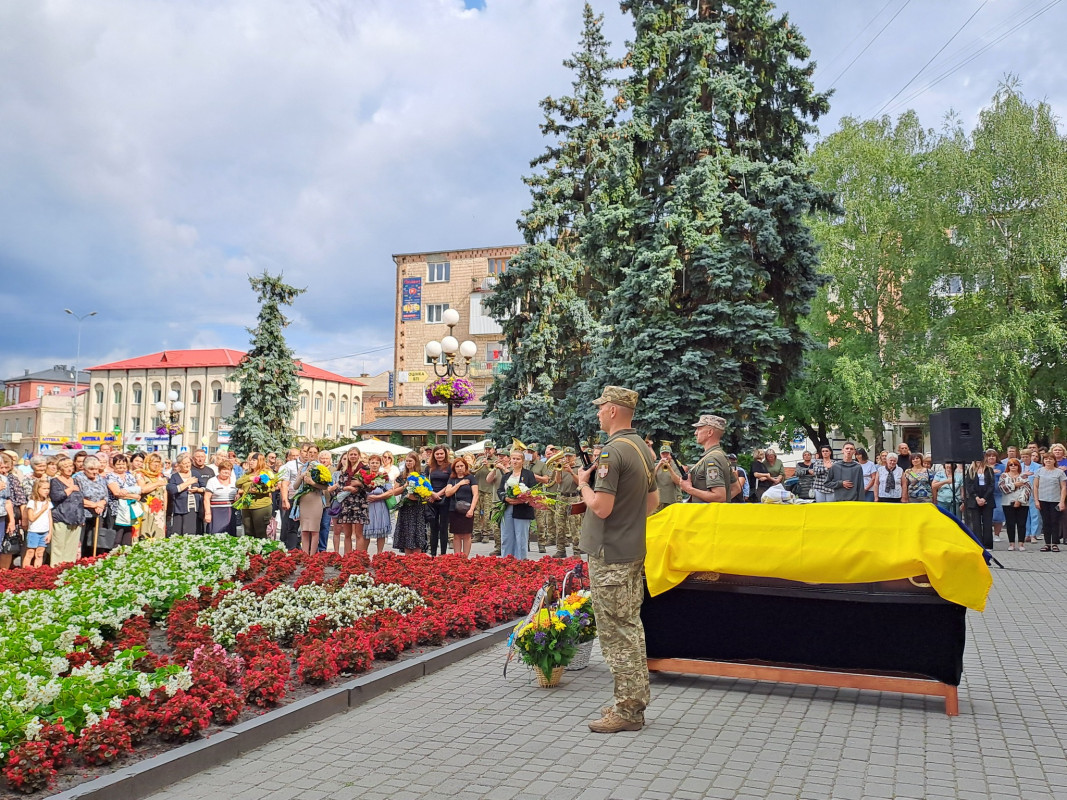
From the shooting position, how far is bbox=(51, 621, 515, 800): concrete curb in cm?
468

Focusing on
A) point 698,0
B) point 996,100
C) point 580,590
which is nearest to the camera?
point 580,590

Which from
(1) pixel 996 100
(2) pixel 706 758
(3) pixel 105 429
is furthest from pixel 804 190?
(3) pixel 105 429

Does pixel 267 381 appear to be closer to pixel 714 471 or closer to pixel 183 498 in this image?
pixel 183 498

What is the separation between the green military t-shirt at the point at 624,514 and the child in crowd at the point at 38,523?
399 inches

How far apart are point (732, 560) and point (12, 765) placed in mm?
4567

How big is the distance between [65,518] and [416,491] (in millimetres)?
4913

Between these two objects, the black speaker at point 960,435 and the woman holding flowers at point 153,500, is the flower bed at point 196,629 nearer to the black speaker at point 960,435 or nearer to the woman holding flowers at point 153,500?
the woman holding flowers at point 153,500

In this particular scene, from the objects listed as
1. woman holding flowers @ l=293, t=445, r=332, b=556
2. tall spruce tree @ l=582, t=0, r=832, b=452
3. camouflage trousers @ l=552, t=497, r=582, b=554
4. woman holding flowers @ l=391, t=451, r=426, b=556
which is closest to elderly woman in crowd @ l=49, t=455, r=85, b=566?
woman holding flowers @ l=293, t=445, r=332, b=556

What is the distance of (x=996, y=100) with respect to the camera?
32.1 metres

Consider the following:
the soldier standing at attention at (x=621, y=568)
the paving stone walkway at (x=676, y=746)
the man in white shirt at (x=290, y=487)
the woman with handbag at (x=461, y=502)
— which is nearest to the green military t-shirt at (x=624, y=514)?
the soldier standing at attention at (x=621, y=568)

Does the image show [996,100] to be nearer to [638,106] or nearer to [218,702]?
[638,106]

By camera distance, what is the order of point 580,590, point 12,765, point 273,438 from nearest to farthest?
point 12,765, point 580,590, point 273,438

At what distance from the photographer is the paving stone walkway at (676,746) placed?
485cm

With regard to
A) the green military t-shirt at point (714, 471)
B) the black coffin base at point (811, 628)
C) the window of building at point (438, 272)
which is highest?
A: the window of building at point (438, 272)
